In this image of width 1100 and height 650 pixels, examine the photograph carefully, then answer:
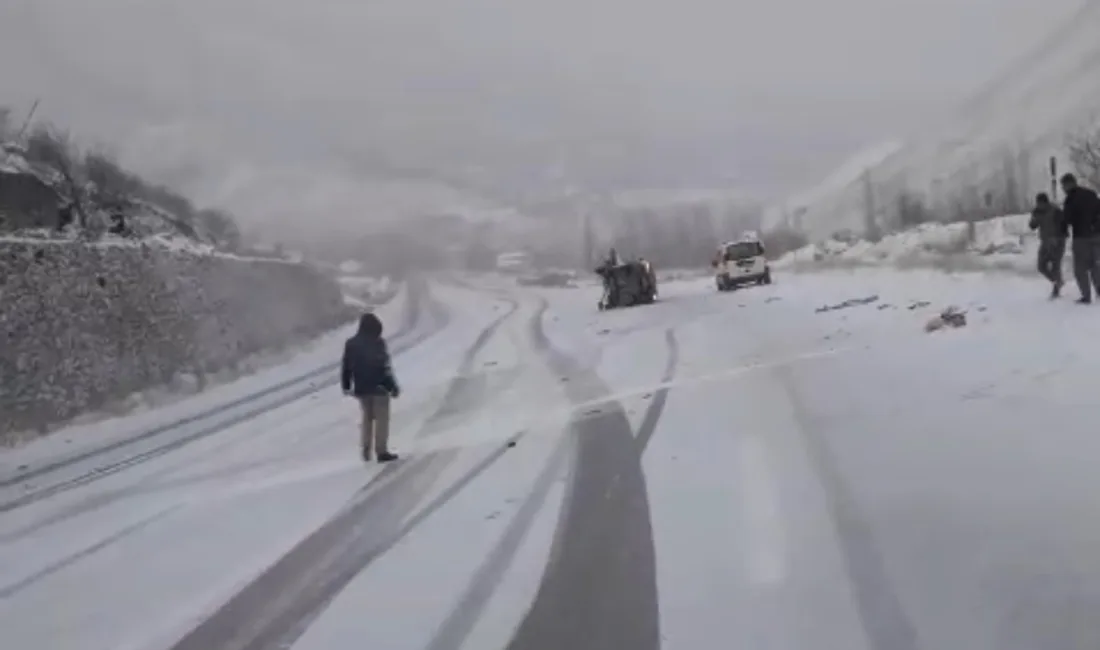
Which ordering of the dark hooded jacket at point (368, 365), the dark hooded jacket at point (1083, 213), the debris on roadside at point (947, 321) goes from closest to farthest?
the dark hooded jacket at point (368, 365) < the dark hooded jacket at point (1083, 213) < the debris on roadside at point (947, 321)

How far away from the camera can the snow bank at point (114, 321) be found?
63.4 feet

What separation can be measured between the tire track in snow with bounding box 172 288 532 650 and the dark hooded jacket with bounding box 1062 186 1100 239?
333 inches

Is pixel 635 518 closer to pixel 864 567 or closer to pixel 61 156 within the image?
pixel 864 567

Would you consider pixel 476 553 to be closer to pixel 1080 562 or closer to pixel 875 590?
pixel 875 590

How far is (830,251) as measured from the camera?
6291 centimetres

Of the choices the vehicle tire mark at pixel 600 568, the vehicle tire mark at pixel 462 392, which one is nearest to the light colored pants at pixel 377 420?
the vehicle tire mark at pixel 462 392

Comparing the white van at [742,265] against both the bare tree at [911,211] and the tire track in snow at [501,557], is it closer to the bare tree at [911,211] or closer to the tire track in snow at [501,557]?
the tire track in snow at [501,557]

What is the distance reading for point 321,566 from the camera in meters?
7.31

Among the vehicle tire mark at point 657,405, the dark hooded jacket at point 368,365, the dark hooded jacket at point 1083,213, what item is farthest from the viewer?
the dark hooded jacket at point 1083,213

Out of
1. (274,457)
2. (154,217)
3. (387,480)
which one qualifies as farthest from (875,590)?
(154,217)

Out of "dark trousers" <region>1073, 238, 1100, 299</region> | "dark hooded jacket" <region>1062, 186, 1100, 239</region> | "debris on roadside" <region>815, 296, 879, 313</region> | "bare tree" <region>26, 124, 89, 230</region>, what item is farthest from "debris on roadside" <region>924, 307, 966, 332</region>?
"bare tree" <region>26, 124, 89, 230</region>

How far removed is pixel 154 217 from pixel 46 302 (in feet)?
45.5

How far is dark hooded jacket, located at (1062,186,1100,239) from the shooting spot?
14508 millimetres

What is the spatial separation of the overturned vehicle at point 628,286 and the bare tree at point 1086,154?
16.7 meters
